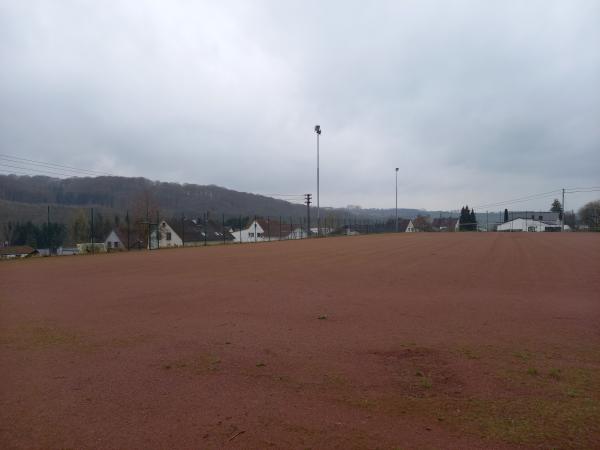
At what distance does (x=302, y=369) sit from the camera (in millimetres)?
4445

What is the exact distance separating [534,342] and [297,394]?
328 cm

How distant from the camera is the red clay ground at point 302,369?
3.12 m

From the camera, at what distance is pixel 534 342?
5348 millimetres

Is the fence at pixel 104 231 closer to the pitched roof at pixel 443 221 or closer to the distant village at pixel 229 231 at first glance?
the distant village at pixel 229 231

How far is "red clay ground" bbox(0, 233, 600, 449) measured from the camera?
3121 millimetres

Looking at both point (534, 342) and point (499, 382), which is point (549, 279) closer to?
point (534, 342)

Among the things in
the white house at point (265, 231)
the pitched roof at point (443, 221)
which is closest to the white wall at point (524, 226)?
the pitched roof at point (443, 221)

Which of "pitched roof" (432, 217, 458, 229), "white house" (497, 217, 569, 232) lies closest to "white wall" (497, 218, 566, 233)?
"white house" (497, 217, 569, 232)

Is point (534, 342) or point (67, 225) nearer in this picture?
point (534, 342)

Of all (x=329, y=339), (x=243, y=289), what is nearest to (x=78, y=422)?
(x=329, y=339)

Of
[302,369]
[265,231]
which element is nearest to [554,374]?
[302,369]

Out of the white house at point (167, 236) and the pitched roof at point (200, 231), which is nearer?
the white house at point (167, 236)

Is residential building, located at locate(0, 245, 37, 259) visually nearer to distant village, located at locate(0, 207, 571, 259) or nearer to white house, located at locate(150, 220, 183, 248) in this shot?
distant village, located at locate(0, 207, 571, 259)

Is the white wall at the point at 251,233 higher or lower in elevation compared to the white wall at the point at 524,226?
lower
